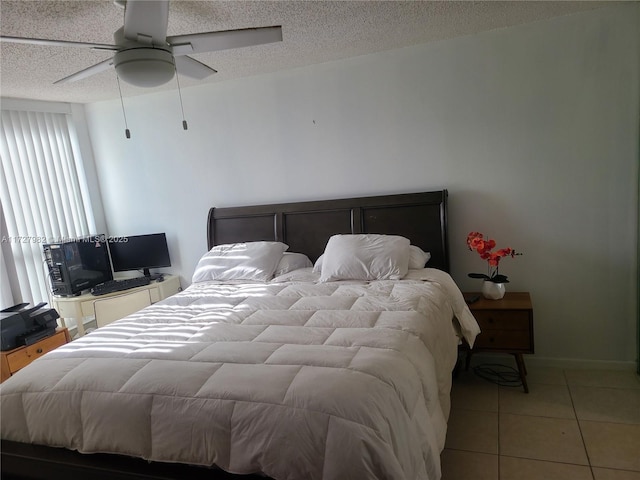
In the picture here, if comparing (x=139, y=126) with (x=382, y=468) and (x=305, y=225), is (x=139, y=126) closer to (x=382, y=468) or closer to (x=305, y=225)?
(x=305, y=225)

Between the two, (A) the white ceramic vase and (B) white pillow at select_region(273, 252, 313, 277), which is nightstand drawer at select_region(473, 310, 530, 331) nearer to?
(A) the white ceramic vase

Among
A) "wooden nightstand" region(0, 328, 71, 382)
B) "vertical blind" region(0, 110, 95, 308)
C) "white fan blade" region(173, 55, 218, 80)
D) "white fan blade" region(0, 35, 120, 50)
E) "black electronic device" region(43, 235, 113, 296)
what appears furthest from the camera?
"black electronic device" region(43, 235, 113, 296)

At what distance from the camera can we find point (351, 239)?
3076 millimetres

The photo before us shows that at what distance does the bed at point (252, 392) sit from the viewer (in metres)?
1.39

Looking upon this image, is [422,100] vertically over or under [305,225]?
over

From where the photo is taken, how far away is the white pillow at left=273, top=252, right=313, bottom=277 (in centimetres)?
326

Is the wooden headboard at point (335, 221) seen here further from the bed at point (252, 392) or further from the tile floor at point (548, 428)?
the tile floor at point (548, 428)

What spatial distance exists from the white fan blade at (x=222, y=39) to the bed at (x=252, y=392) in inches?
52.7

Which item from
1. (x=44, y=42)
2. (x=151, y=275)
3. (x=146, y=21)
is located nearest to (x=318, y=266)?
(x=151, y=275)

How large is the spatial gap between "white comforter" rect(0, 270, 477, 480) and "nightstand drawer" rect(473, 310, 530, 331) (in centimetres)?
61

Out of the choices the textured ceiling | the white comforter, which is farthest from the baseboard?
the textured ceiling

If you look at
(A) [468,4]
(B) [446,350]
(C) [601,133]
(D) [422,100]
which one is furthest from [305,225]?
(C) [601,133]

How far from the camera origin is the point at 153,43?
1.80m

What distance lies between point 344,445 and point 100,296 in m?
2.90
